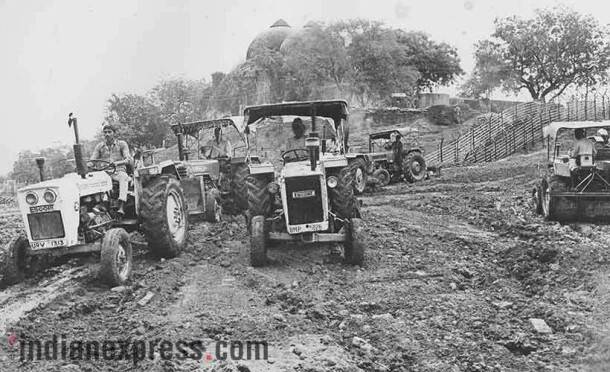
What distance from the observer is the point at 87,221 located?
24.1ft

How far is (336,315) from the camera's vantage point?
6.01 meters

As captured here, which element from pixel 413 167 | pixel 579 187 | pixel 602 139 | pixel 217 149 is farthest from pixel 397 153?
pixel 579 187

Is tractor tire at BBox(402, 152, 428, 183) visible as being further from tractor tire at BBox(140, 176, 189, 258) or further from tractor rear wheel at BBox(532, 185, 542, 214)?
tractor tire at BBox(140, 176, 189, 258)

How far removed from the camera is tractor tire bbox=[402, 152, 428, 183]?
760 inches

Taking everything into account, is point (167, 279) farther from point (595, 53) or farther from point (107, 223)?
point (595, 53)

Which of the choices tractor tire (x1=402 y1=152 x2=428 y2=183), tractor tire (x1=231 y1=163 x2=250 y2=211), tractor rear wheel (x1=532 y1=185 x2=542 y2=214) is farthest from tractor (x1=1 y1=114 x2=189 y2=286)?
tractor tire (x1=402 y1=152 x2=428 y2=183)

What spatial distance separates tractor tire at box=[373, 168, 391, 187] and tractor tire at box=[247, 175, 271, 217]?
10.6 metres

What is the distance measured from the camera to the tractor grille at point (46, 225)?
693 centimetres

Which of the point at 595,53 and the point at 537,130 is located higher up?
the point at 595,53

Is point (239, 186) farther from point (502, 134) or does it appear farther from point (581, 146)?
Result: point (502, 134)

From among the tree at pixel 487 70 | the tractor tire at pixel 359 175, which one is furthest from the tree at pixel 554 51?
the tractor tire at pixel 359 175

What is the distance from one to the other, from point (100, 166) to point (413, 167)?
12.6 meters

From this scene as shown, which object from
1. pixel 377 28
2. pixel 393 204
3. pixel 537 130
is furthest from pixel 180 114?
pixel 393 204

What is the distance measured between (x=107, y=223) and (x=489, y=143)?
23734 mm
